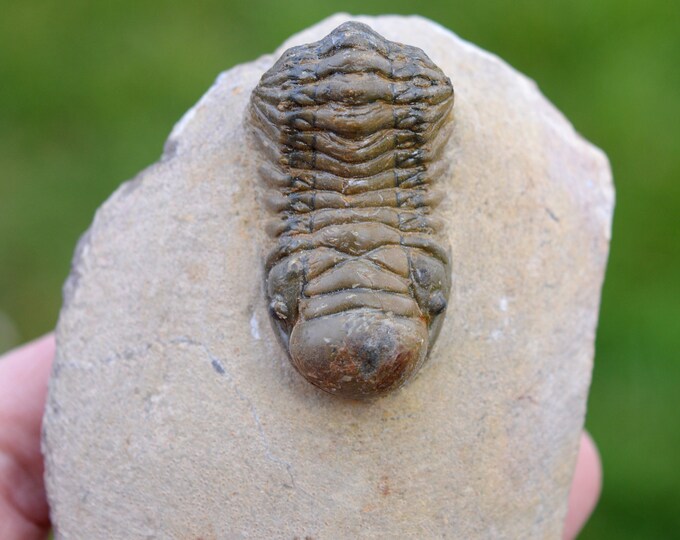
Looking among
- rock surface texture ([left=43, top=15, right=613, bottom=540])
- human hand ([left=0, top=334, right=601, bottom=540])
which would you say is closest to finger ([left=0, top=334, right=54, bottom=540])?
human hand ([left=0, top=334, right=601, bottom=540])

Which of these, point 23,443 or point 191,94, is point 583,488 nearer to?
point 23,443

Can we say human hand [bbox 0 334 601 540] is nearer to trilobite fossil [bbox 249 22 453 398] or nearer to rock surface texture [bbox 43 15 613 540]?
rock surface texture [bbox 43 15 613 540]

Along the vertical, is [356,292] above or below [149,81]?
below

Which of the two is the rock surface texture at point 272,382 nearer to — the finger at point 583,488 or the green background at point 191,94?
the finger at point 583,488

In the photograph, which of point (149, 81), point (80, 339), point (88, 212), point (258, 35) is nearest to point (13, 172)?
point (88, 212)

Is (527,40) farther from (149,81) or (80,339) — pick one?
(80,339)

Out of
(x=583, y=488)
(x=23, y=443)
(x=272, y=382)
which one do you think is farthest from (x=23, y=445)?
(x=583, y=488)
